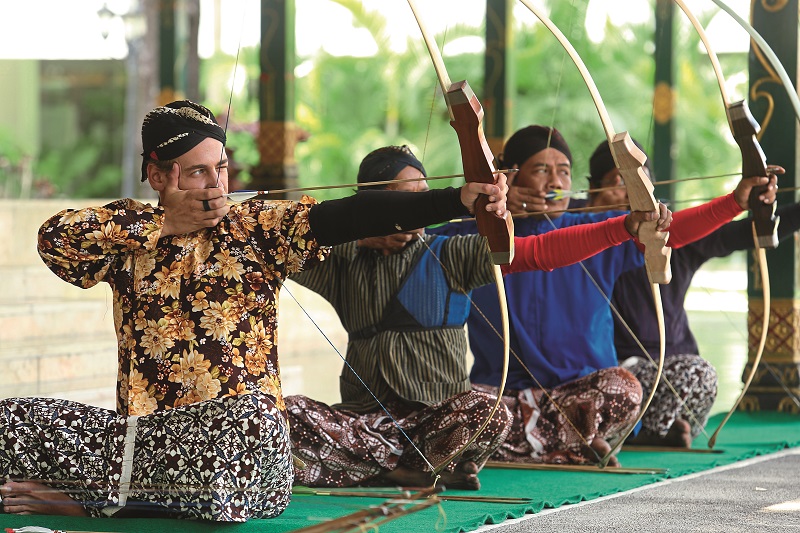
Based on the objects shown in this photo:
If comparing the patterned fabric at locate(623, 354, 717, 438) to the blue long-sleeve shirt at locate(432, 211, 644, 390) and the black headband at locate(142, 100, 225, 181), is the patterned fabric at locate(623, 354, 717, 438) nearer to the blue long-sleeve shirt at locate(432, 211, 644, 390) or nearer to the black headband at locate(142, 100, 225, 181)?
the blue long-sleeve shirt at locate(432, 211, 644, 390)

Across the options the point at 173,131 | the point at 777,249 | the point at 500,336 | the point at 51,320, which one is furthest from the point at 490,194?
the point at 51,320

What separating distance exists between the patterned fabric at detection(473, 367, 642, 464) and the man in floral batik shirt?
3.78ft

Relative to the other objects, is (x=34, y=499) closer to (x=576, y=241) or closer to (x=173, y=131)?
(x=173, y=131)

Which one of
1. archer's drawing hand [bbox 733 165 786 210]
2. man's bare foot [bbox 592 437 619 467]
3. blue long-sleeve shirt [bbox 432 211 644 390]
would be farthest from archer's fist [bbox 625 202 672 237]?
man's bare foot [bbox 592 437 619 467]

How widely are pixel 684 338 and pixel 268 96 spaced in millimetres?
3523

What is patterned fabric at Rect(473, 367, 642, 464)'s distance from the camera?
3.64 metres

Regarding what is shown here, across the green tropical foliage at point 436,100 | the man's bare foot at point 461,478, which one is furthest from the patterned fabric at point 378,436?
the green tropical foliage at point 436,100

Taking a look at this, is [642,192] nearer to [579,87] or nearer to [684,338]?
[684,338]

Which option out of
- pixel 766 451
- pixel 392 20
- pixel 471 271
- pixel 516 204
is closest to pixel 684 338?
pixel 766 451

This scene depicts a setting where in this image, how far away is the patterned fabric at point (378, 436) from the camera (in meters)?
3.20

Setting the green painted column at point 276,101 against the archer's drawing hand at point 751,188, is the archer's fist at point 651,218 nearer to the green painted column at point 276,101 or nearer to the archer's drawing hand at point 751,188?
the archer's drawing hand at point 751,188

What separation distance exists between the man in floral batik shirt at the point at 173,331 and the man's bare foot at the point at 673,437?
1.84 m

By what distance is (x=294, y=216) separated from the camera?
263 cm

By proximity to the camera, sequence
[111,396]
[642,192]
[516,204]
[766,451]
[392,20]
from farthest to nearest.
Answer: [392,20] → [111,396] → [766,451] → [516,204] → [642,192]
